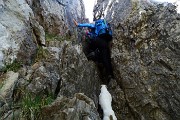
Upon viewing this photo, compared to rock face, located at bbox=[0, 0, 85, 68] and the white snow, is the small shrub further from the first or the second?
the white snow

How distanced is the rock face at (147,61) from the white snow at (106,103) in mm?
299

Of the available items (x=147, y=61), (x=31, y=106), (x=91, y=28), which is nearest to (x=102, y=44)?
(x=91, y=28)

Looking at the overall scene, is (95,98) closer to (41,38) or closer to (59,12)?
(41,38)

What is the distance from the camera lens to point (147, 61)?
485 inches

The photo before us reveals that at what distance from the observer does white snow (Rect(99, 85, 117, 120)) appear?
12056mm

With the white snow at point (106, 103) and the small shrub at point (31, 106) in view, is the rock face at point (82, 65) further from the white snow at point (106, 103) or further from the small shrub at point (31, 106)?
the white snow at point (106, 103)

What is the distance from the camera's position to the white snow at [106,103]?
12056 millimetres

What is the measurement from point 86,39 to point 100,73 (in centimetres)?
237

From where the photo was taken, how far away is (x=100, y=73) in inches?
557

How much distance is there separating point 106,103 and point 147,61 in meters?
2.45

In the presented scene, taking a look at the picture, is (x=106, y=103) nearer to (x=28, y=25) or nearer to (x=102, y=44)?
(x=102, y=44)

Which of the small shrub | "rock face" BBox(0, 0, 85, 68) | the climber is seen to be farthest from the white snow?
the small shrub

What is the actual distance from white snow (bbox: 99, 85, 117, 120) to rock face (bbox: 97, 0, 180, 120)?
30cm

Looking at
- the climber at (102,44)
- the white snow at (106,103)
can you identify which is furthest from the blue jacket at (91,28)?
the white snow at (106,103)
